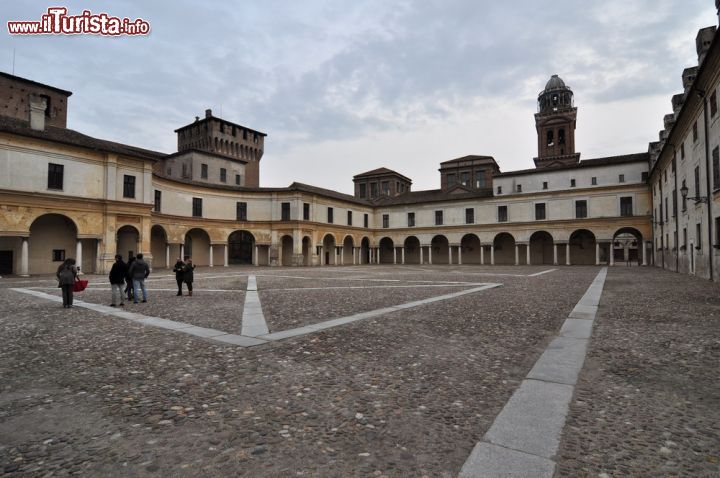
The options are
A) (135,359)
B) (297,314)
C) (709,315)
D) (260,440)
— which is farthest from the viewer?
(297,314)

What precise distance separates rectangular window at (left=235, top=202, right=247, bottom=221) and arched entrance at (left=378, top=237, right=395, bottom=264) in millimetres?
20554

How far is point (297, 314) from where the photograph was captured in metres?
8.70

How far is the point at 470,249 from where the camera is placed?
4762cm

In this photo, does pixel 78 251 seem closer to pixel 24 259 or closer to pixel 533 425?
pixel 24 259

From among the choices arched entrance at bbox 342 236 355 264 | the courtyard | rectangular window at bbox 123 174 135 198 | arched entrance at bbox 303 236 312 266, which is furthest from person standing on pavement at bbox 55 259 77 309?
arched entrance at bbox 342 236 355 264

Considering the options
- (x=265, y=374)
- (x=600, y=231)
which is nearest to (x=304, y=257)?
(x=600, y=231)

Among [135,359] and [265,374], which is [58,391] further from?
[265,374]

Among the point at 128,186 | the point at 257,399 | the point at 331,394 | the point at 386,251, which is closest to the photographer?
the point at 257,399

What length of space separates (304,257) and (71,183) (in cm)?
2245

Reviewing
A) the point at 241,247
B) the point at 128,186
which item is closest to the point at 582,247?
the point at 241,247

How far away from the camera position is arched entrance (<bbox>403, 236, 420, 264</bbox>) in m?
50.5

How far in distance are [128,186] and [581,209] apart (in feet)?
138

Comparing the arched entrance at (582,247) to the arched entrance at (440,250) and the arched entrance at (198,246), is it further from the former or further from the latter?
the arched entrance at (198,246)

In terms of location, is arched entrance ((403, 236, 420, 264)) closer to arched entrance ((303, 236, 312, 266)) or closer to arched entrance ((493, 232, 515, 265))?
arched entrance ((493, 232, 515, 265))
